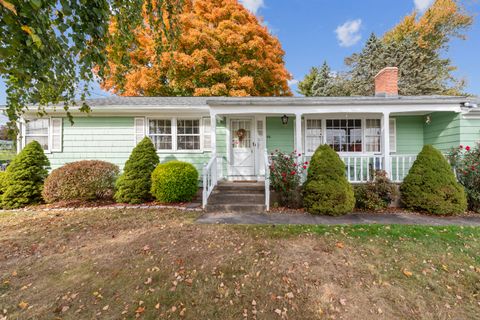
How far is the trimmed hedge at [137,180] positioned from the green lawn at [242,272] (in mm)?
2155

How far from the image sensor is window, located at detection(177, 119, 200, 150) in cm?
860

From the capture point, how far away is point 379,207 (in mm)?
5988

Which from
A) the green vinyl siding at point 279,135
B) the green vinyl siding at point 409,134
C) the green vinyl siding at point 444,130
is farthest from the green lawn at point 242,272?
the green vinyl siding at point 409,134

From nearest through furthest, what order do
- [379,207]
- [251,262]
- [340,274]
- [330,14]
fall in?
[340,274]
[251,262]
[379,207]
[330,14]

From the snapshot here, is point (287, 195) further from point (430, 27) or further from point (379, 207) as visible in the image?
point (430, 27)

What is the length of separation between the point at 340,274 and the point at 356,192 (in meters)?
3.68

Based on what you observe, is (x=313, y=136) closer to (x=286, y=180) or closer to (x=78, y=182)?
(x=286, y=180)

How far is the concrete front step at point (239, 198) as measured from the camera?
6340mm

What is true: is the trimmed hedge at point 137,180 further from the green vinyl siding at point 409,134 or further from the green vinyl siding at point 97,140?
the green vinyl siding at point 409,134

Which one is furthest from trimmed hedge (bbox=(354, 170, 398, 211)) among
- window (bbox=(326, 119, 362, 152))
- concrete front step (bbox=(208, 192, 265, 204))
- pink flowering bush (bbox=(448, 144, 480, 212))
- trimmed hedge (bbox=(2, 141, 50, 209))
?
trimmed hedge (bbox=(2, 141, 50, 209))

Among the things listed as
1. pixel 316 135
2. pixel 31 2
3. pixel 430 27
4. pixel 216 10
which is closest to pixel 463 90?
pixel 430 27

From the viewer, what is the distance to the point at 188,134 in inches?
338

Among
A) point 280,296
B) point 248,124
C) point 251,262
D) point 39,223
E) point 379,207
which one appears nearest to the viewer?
point 280,296

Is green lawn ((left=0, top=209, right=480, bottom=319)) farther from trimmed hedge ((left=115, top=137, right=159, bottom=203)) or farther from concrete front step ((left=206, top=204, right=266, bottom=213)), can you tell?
trimmed hedge ((left=115, top=137, right=159, bottom=203))
